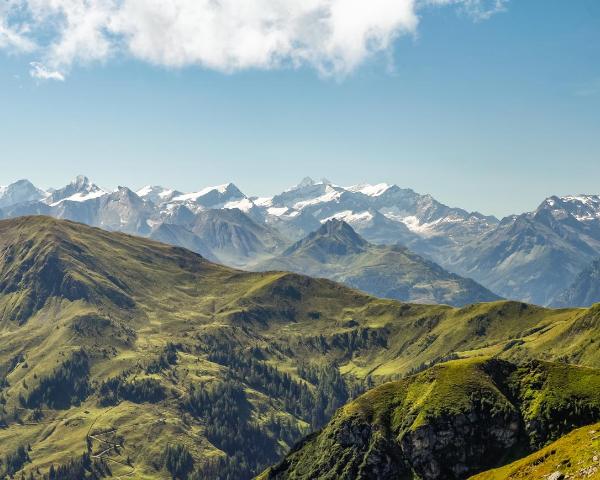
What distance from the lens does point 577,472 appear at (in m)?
156

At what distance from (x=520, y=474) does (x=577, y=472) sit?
33777 millimetres

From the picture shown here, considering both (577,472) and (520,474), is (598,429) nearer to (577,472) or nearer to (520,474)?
(520,474)

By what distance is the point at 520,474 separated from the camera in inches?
7392

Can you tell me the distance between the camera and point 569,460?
169 metres

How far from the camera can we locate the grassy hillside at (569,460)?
15696 centimetres

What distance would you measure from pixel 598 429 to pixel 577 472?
4099 centimetres

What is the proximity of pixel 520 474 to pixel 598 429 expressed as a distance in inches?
1069

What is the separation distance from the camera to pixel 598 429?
191375 mm

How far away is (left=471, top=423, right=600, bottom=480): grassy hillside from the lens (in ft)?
515

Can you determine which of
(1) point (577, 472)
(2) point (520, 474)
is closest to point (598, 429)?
(2) point (520, 474)

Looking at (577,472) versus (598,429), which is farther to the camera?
(598,429)

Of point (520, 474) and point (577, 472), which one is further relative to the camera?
point (520, 474)
